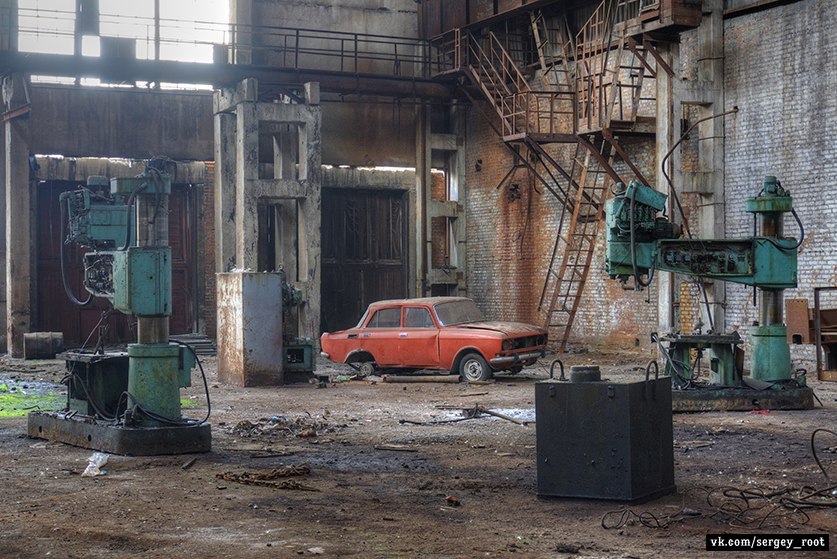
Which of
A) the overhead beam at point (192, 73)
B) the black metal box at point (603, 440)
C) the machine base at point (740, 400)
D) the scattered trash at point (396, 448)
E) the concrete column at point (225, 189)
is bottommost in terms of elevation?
the scattered trash at point (396, 448)

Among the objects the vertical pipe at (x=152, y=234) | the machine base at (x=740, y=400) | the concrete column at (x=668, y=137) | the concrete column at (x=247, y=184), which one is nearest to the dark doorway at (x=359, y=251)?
the concrete column at (x=247, y=184)

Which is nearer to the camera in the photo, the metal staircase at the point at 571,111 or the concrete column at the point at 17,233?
the metal staircase at the point at 571,111

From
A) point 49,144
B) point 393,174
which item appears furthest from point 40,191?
point 393,174

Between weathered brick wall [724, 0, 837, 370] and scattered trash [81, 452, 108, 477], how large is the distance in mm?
12773

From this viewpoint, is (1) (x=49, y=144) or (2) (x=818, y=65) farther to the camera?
(1) (x=49, y=144)

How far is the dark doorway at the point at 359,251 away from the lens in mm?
28375

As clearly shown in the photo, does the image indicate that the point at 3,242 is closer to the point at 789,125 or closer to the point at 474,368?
the point at 474,368

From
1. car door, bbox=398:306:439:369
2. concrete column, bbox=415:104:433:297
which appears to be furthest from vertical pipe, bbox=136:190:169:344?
concrete column, bbox=415:104:433:297

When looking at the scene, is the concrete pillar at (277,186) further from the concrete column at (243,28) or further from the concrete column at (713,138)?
the concrete column at (713,138)

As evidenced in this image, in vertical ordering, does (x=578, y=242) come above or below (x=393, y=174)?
below

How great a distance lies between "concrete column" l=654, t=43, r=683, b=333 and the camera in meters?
20.0

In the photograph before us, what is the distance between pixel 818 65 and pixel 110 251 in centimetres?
1257

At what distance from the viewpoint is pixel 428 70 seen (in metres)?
28.5

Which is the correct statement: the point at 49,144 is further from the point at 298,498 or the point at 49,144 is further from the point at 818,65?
the point at 298,498
